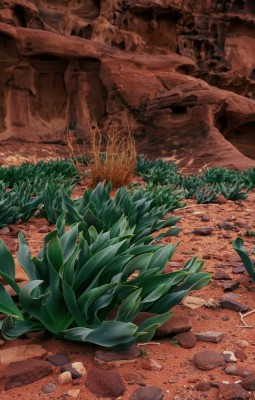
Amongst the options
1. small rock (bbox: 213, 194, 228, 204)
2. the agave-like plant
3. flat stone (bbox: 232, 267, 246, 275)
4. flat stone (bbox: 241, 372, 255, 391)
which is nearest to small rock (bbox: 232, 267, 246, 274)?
flat stone (bbox: 232, 267, 246, 275)

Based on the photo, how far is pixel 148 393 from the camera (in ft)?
4.88

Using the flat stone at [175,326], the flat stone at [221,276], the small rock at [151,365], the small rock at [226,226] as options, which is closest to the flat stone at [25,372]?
the small rock at [151,365]

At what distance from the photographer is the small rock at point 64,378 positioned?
5.08 ft

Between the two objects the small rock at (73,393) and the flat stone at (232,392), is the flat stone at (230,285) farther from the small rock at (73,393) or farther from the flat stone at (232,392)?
the small rock at (73,393)

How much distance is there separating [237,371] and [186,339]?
11.8 inches

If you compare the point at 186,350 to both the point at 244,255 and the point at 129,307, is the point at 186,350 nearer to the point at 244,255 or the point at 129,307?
the point at 129,307

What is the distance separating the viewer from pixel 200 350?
1.84m

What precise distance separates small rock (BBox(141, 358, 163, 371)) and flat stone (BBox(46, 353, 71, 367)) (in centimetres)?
28

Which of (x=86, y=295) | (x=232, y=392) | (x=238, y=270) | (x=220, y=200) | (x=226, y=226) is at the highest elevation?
(x=86, y=295)

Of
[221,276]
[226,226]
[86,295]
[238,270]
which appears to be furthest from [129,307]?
[226,226]

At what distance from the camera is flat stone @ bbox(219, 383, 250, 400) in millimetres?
1441

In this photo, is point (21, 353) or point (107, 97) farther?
point (107, 97)

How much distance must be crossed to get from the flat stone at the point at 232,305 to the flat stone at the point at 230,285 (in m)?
0.20

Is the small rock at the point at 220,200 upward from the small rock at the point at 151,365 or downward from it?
downward
